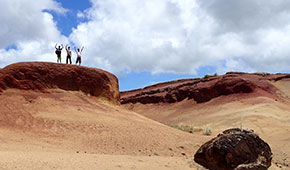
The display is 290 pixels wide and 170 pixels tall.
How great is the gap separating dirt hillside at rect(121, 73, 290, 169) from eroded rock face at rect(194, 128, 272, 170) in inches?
172

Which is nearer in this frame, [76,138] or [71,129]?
[76,138]

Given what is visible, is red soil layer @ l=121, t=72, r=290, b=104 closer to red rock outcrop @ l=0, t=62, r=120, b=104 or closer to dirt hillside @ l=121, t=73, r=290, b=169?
dirt hillside @ l=121, t=73, r=290, b=169

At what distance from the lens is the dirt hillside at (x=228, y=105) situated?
2080 centimetres

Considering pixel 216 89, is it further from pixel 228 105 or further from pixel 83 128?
pixel 83 128

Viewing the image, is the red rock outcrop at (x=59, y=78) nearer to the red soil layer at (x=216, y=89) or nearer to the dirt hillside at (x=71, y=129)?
the dirt hillside at (x=71, y=129)

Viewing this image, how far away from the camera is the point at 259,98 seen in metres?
29.5

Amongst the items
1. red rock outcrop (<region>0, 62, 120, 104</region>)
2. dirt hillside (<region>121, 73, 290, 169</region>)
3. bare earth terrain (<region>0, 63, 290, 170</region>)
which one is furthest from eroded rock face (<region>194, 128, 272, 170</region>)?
red rock outcrop (<region>0, 62, 120, 104</region>)

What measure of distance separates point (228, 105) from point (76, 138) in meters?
21.7

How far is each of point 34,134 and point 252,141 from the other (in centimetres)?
753

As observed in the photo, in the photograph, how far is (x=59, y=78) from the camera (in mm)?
15859

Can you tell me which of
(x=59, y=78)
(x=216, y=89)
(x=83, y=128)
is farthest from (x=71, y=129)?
(x=216, y=89)

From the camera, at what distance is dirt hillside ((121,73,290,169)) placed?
20797 millimetres

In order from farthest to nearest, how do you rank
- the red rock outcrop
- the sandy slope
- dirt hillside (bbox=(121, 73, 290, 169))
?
dirt hillside (bbox=(121, 73, 290, 169)) < the red rock outcrop < the sandy slope

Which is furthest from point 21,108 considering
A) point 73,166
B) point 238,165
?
point 238,165
